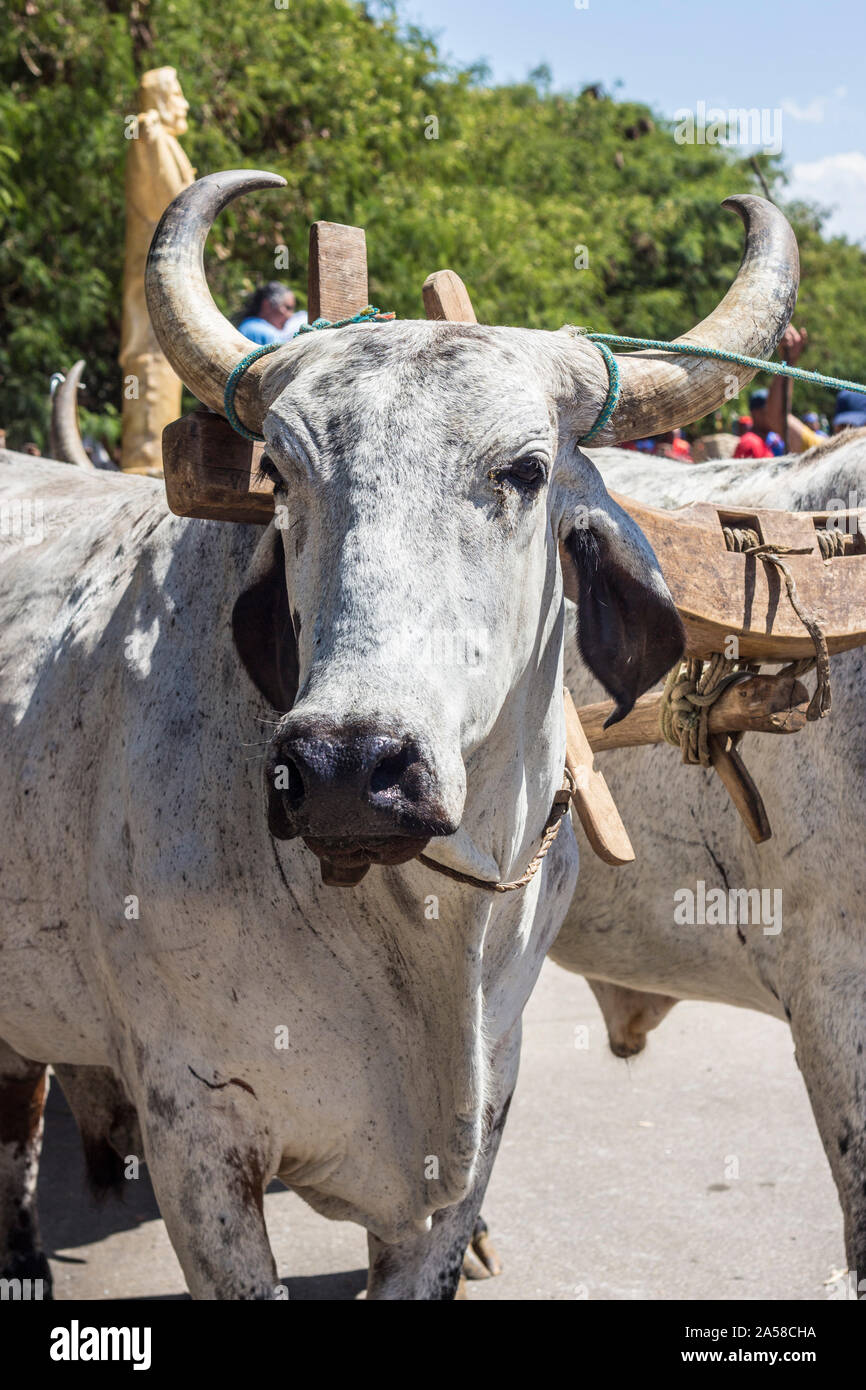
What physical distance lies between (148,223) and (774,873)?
19.5ft

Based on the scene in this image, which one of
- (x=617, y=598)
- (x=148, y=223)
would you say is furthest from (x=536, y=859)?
(x=148, y=223)

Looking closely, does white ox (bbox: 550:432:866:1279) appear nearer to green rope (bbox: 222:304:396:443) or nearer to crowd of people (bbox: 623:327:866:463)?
green rope (bbox: 222:304:396:443)

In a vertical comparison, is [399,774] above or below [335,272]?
below

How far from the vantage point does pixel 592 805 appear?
9.56 ft

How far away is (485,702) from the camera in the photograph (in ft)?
Result: 7.09

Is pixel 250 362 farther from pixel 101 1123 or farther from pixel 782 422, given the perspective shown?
pixel 782 422

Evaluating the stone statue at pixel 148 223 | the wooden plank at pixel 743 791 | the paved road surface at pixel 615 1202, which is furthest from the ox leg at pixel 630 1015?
the stone statue at pixel 148 223

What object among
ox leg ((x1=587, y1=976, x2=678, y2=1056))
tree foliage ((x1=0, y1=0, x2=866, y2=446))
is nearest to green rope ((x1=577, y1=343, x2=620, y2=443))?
ox leg ((x1=587, y1=976, x2=678, y2=1056))

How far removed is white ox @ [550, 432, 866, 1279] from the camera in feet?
10.6

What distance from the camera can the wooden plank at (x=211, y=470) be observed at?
258 centimetres

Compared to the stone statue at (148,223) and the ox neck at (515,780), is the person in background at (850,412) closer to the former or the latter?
the stone statue at (148,223)
